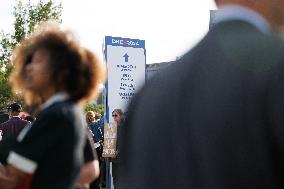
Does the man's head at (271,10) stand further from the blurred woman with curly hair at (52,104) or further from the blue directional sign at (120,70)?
the blue directional sign at (120,70)

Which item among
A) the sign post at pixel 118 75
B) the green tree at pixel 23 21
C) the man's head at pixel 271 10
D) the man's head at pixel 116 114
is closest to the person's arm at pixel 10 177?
the man's head at pixel 271 10

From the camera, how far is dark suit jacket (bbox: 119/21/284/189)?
117 cm

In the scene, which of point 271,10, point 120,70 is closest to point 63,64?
point 271,10

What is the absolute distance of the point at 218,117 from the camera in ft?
3.94

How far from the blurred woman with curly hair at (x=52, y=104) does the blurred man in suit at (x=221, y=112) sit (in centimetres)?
103

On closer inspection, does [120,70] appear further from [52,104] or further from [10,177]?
[10,177]

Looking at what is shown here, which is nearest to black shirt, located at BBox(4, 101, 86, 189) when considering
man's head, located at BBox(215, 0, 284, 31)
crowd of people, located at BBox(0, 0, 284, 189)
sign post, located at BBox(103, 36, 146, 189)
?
crowd of people, located at BBox(0, 0, 284, 189)

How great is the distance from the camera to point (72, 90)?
2635 millimetres

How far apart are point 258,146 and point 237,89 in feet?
0.40

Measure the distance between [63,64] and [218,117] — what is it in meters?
1.51

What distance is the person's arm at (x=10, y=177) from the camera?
2.38 m

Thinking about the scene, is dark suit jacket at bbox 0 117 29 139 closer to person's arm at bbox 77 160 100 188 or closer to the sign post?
the sign post

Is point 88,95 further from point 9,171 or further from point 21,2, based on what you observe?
point 21,2

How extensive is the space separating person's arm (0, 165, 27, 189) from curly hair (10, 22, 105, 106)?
0.35 meters
